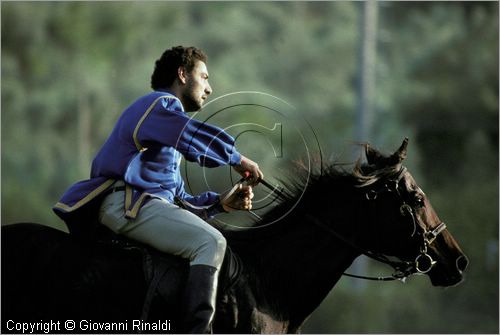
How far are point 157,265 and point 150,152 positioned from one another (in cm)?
79

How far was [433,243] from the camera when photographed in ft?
24.5

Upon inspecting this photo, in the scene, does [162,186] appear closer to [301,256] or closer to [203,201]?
[203,201]

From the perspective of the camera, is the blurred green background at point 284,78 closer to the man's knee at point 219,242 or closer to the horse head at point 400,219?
the horse head at point 400,219

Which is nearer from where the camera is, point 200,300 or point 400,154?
point 200,300

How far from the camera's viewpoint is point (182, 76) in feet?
24.4

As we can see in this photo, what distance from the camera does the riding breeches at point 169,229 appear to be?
6.78m

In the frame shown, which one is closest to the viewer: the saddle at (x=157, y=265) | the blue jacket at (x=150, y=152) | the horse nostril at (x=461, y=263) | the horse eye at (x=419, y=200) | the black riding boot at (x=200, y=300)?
the black riding boot at (x=200, y=300)

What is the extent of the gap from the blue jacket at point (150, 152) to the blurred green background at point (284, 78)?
15501 millimetres

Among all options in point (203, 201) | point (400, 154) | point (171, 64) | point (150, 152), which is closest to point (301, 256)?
point (203, 201)

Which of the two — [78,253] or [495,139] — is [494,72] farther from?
[78,253]

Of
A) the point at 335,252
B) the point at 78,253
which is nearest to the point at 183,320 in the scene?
the point at 78,253

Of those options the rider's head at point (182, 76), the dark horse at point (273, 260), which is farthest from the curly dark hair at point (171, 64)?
the dark horse at point (273, 260)

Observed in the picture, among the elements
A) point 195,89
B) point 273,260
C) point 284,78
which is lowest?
point 284,78

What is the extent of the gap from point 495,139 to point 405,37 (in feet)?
14.3
